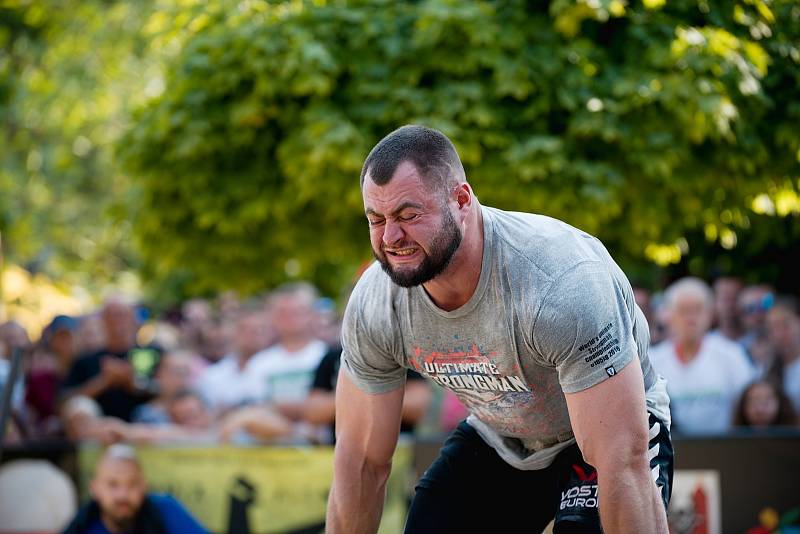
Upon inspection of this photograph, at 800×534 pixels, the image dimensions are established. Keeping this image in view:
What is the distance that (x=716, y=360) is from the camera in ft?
24.0

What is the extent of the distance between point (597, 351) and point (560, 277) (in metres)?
0.26

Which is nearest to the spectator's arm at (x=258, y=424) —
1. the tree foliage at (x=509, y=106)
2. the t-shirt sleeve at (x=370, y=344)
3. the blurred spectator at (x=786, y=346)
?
the tree foliage at (x=509, y=106)

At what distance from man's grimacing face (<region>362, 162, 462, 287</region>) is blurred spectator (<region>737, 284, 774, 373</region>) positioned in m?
5.23

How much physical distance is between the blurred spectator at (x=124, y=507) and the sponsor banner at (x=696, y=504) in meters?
3.37

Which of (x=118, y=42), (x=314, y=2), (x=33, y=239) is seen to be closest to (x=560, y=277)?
(x=314, y=2)

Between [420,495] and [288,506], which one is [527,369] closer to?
[420,495]

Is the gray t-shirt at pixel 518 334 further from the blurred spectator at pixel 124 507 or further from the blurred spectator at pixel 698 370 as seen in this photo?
the blurred spectator at pixel 124 507

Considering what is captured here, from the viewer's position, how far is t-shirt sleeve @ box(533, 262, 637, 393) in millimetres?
3320

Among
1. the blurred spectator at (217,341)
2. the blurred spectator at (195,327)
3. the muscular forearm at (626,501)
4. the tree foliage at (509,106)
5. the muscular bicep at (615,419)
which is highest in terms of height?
the muscular bicep at (615,419)

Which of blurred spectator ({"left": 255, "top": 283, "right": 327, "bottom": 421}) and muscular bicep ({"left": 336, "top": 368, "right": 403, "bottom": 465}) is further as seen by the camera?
blurred spectator ({"left": 255, "top": 283, "right": 327, "bottom": 421})

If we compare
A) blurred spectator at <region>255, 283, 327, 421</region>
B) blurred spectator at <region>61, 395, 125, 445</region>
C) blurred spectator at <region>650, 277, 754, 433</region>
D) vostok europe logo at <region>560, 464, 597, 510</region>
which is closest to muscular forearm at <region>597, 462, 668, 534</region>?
vostok europe logo at <region>560, 464, 597, 510</region>

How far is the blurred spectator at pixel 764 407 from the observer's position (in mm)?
7078

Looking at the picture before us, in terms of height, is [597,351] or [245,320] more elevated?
[597,351]

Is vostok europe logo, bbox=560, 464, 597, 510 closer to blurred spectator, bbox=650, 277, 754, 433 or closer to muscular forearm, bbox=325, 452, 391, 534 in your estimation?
muscular forearm, bbox=325, 452, 391, 534
